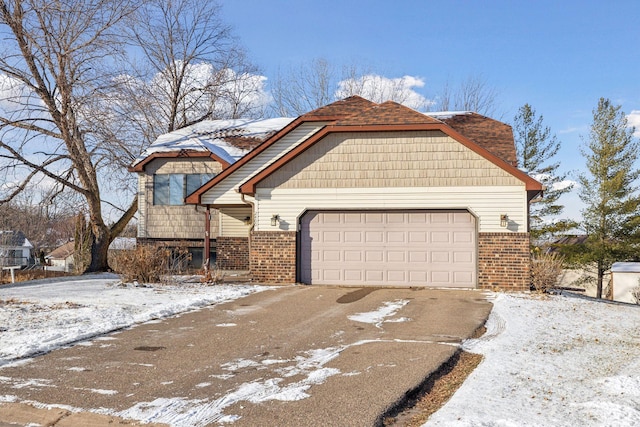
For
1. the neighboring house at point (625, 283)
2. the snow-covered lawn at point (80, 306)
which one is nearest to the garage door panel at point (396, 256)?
the snow-covered lawn at point (80, 306)

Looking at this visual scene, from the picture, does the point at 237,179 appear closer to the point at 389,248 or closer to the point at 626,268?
the point at 389,248

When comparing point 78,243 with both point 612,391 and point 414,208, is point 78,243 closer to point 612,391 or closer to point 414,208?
point 414,208

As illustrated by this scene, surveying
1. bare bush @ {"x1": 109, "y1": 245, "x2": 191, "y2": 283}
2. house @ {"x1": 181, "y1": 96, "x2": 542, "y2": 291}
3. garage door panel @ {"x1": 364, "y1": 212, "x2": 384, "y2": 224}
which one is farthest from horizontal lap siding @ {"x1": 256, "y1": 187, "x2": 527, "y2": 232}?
bare bush @ {"x1": 109, "y1": 245, "x2": 191, "y2": 283}

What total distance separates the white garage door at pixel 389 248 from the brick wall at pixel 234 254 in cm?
590

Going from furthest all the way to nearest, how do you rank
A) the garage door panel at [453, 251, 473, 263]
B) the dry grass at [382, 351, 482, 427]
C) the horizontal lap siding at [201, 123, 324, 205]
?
the horizontal lap siding at [201, 123, 324, 205] → the garage door panel at [453, 251, 473, 263] → the dry grass at [382, 351, 482, 427]

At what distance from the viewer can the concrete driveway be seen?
504 centimetres

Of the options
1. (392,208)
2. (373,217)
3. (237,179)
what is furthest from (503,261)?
(237,179)

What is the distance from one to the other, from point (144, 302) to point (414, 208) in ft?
23.5

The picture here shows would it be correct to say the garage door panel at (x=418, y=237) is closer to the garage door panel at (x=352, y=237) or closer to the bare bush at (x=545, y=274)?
the garage door panel at (x=352, y=237)

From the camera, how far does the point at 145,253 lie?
1495 cm

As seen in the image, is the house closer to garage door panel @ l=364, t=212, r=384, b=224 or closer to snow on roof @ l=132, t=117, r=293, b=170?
garage door panel @ l=364, t=212, r=384, b=224

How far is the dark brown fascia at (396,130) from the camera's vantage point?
14.1m

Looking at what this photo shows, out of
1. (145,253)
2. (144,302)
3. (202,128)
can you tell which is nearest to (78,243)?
(202,128)

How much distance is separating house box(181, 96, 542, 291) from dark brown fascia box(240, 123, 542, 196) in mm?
27
